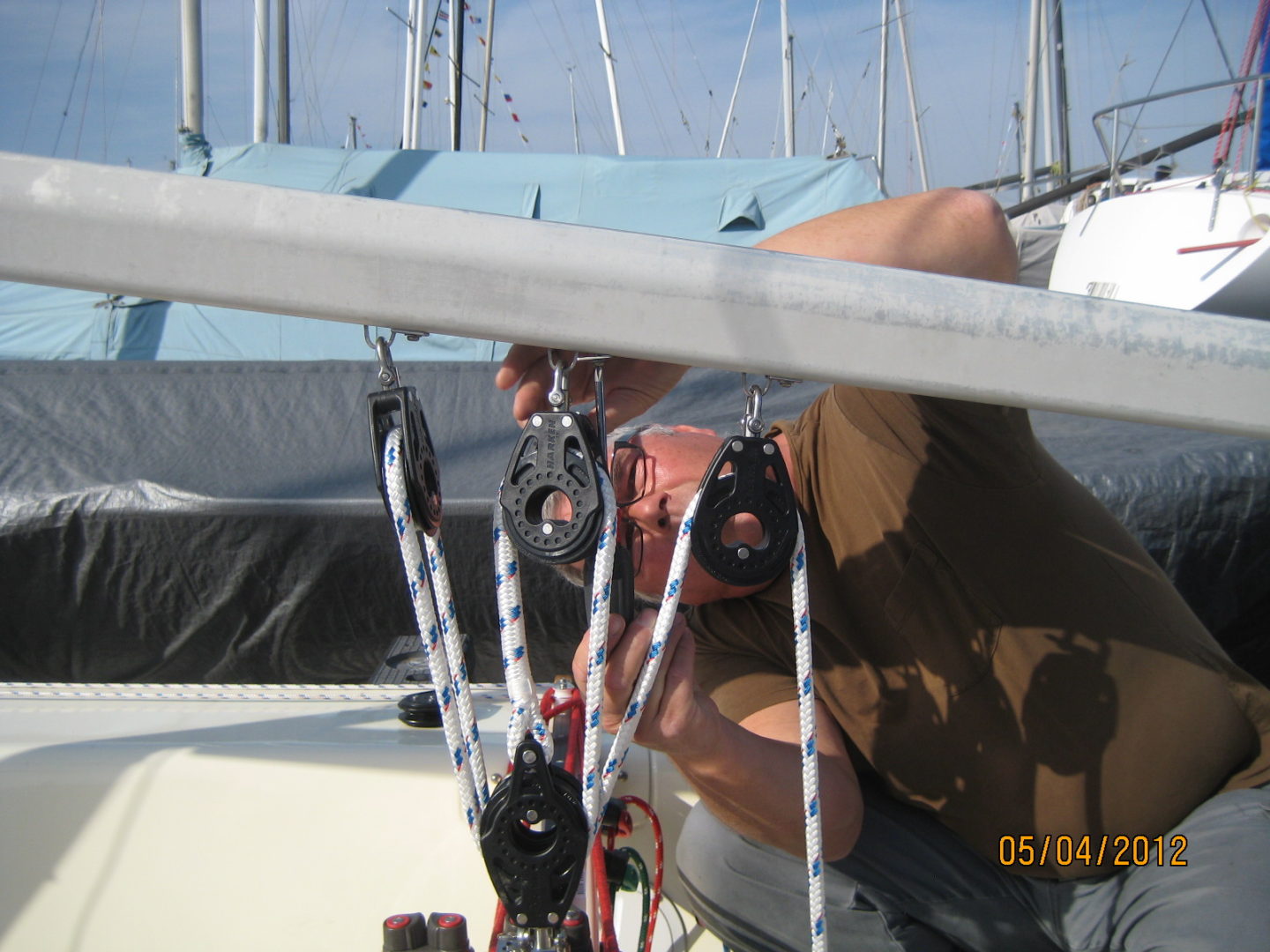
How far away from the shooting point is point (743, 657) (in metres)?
1.36

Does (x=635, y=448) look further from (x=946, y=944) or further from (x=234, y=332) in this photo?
(x=234, y=332)

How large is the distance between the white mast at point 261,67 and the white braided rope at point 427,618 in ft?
24.0

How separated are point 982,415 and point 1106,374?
500 millimetres

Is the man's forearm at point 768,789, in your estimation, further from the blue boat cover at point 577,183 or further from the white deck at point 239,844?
the blue boat cover at point 577,183

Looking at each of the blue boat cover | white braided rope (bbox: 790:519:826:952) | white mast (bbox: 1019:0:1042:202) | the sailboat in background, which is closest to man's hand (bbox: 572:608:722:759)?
white braided rope (bbox: 790:519:826:952)

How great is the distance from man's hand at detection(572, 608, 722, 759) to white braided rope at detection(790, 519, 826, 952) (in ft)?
0.36

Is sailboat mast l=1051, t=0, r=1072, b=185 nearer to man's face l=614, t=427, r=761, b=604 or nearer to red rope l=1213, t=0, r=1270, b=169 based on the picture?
red rope l=1213, t=0, r=1270, b=169

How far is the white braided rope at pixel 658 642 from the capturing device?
69 centimetres

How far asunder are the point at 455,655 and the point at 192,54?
6.38 metres

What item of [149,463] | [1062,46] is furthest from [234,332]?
[1062,46]

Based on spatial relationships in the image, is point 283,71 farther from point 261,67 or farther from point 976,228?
point 976,228

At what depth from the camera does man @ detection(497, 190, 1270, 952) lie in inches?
42.5

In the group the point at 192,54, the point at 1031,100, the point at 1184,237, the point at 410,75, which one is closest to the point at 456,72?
the point at 410,75
